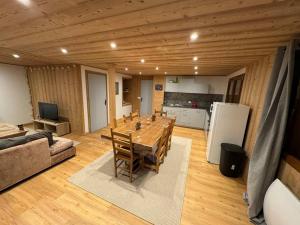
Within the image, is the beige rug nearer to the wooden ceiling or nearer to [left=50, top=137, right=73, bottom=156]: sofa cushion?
[left=50, top=137, right=73, bottom=156]: sofa cushion

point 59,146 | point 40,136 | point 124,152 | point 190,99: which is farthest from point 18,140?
point 190,99

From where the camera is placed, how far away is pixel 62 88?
14.5 feet

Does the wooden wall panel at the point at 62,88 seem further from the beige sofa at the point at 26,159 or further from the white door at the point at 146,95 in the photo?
the white door at the point at 146,95

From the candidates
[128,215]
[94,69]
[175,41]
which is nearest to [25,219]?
[128,215]

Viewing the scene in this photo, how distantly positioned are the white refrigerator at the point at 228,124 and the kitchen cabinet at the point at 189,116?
9.08 ft

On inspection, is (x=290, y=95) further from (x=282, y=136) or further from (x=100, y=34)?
(x=100, y=34)

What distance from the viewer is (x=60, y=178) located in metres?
2.37

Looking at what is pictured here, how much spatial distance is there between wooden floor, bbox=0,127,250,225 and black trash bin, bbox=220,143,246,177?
0.46ft

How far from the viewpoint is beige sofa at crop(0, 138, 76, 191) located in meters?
1.99

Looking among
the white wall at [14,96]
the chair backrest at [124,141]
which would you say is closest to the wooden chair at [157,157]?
the chair backrest at [124,141]

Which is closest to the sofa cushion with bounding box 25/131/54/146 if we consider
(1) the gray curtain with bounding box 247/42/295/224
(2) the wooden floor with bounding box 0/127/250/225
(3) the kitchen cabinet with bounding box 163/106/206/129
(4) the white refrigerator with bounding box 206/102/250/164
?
(2) the wooden floor with bounding box 0/127/250/225

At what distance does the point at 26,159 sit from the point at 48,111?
8.90 ft

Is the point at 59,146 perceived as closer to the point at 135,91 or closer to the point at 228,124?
the point at 228,124

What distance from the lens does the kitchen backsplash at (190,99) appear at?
5.92m
